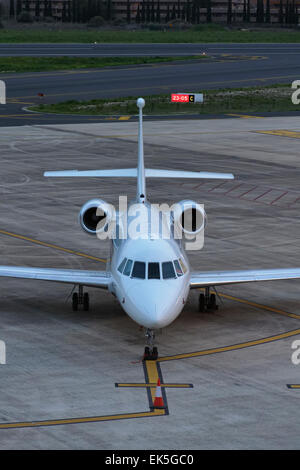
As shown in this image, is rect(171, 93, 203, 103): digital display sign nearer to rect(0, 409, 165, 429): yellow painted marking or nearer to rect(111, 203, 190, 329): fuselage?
rect(111, 203, 190, 329): fuselage

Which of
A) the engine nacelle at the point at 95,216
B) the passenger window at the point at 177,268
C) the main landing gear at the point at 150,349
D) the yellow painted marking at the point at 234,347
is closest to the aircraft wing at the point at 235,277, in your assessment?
the passenger window at the point at 177,268

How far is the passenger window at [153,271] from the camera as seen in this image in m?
22.5

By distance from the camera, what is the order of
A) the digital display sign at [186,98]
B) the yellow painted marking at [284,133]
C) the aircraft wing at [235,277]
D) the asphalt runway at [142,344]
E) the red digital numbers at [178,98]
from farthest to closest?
the red digital numbers at [178,98] → the digital display sign at [186,98] → the yellow painted marking at [284,133] → the aircraft wing at [235,277] → the asphalt runway at [142,344]

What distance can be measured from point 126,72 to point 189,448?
93648mm

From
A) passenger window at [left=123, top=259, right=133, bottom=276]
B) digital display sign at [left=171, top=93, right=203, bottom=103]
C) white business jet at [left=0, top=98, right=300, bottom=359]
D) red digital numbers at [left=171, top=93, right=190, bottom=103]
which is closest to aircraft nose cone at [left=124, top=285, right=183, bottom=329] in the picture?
white business jet at [left=0, top=98, right=300, bottom=359]

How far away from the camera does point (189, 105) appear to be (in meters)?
82.8

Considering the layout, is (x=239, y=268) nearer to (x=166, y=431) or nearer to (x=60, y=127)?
(x=166, y=431)

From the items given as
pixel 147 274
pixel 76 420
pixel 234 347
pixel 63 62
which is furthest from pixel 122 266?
pixel 63 62

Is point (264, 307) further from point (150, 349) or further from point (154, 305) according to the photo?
point (154, 305)

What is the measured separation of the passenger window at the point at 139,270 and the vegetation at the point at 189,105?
2189 inches

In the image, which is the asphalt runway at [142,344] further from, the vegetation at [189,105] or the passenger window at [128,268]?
the vegetation at [189,105]

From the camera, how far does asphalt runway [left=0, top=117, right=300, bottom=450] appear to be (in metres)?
18.1

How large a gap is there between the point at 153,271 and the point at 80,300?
4433 mm

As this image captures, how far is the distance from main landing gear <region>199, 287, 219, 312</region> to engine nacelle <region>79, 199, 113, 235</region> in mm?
3459
